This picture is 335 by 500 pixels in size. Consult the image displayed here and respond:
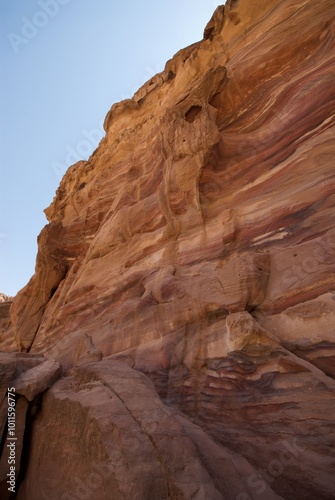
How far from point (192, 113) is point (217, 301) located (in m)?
7.70

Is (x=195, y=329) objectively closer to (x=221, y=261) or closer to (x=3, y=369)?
(x=221, y=261)

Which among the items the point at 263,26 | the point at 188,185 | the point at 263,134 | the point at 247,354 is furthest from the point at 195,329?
the point at 263,26

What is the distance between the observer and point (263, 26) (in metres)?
12.1

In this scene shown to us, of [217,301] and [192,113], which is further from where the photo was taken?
[192,113]

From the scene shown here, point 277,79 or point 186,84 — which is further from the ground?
point 186,84

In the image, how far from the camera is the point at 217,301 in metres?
7.34

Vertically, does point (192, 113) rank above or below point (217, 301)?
above

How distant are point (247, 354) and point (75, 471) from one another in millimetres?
3588

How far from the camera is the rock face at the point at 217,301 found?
439 cm

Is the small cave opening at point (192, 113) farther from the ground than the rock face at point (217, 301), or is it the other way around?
the small cave opening at point (192, 113)

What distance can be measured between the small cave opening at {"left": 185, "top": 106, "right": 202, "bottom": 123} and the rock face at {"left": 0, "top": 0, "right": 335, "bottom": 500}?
4 cm

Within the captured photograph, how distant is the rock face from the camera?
173 inches

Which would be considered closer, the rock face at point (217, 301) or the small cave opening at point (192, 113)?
the rock face at point (217, 301)

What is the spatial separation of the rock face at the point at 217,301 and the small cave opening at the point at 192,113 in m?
0.04
